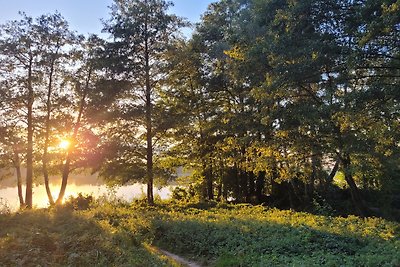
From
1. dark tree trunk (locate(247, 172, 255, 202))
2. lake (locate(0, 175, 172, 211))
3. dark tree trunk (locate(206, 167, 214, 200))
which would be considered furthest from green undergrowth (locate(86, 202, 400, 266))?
dark tree trunk (locate(206, 167, 214, 200))

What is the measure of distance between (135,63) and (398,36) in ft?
43.1

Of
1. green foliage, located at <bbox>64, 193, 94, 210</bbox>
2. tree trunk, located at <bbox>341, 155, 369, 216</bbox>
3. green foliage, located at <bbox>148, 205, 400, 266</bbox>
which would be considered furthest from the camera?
green foliage, located at <bbox>64, 193, 94, 210</bbox>

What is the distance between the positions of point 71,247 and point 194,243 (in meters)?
3.47

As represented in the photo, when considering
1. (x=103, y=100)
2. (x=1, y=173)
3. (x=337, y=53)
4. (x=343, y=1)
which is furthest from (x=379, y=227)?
(x=1, y=173)

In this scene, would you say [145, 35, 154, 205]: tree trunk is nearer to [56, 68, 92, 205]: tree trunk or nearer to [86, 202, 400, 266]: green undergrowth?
[56, 68, 92, 205]: tree trunk

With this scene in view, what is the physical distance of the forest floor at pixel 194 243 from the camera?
742 cm

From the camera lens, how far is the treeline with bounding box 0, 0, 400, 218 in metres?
13.1

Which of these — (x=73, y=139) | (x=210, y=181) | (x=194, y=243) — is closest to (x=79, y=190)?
(x=73, y=139)

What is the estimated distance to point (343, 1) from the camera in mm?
13062

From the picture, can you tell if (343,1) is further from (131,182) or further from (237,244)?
(131,182)

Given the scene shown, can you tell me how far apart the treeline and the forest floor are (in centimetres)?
466

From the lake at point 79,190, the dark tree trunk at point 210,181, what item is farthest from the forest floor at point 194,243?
the dark tree trunk at point 210,181

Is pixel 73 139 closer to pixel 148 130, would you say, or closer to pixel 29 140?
pixel 29 140

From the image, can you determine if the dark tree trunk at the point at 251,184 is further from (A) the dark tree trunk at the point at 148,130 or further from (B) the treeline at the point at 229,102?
(A) the dark tree trunk at the point at 148,130
